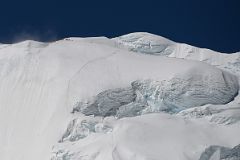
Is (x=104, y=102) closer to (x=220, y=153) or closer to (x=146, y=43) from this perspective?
(x=220, y=153)

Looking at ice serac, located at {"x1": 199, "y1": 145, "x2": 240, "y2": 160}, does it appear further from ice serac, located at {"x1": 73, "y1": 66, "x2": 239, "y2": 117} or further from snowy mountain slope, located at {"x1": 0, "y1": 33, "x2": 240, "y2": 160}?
ice serac, located at {"x1": 73, "y1": 66, "x2": 239, "y2": 117}

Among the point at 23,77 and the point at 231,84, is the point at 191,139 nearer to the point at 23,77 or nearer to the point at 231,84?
the point at 231,84

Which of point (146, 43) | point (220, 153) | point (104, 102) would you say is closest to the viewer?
point (220, 153)

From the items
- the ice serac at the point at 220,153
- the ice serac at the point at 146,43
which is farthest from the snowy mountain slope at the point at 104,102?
the ice serac at the point at 146,43

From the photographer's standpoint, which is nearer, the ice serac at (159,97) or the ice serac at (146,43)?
the ice serac at (159,97)

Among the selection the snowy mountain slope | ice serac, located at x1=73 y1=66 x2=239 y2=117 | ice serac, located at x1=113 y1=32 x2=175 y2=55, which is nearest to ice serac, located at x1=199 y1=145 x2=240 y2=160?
the snowy mountain slope

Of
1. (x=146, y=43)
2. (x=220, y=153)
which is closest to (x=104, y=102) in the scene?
(x=220, y=153)

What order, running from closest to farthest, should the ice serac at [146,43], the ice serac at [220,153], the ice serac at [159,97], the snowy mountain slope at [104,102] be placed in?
the ice serac at [220,153] < the snowy mountain slope at [104,102] < the ice serac at [159,97] < the ice serac at [146,43]

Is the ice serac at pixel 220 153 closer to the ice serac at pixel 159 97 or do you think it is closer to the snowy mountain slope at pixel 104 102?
the snowy mountain slope at pixel 104 102

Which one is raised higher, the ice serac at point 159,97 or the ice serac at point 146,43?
the ice serac at point 146,43
